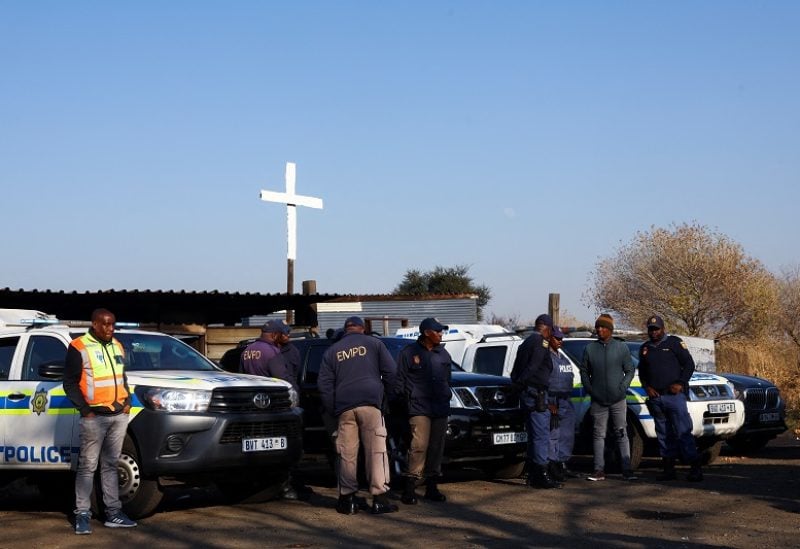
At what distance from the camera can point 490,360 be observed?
15.4 metres

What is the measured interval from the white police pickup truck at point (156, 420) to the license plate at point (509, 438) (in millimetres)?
2381

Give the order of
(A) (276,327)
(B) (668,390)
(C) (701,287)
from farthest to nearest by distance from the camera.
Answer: (C) (701,287) < (B) (668,390) < (A) (276,327)

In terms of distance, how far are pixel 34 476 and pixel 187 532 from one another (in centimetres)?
239

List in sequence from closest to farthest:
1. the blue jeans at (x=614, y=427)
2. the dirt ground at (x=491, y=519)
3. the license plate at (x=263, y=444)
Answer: the dirt ground at (x=491, y=519), the license plate at (x=263, y=444), the blue jeans at (x=614, y=427)

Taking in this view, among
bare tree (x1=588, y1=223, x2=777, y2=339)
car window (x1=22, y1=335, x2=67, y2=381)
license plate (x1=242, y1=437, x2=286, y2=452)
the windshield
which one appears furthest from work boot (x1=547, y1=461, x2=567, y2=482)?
bare tree (x1=588, y1=223, x2=777, y2=339)

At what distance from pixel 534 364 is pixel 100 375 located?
15.5 ft

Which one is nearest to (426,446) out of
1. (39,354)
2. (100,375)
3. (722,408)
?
(100,375)

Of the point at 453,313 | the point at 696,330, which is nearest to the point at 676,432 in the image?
the point at 453,313

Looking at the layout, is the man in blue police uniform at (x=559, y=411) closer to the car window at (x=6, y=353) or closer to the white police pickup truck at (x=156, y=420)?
the white police pickup truck at (x=156, y=420)

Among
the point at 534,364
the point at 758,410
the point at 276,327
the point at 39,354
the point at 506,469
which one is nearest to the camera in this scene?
the point at 39,354

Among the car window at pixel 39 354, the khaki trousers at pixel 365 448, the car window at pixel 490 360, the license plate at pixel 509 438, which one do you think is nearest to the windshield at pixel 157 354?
the car window at pixel 39 354

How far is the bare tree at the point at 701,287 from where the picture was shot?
4300cm

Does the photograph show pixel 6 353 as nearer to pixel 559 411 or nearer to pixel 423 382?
pixel 423 382

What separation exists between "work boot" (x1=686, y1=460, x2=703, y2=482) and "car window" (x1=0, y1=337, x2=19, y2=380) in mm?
7199
